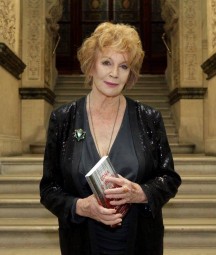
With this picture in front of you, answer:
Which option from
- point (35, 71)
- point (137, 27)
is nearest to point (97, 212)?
point (35, 71)

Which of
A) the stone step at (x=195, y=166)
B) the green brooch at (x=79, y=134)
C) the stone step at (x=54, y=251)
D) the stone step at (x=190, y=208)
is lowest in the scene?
the stone step at (x=54, y=251)

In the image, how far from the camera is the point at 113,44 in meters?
1.40

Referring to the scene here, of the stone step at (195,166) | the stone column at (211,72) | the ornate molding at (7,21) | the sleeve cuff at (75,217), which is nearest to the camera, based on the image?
the sleeve cuff at (75,217)

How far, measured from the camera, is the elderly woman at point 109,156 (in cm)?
139

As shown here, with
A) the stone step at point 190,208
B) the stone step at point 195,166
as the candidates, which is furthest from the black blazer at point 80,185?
the stone step at point 195,166

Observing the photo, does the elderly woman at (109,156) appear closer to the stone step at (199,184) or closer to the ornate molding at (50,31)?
the stone step at (199,184)

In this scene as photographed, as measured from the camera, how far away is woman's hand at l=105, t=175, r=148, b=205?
1256 mm

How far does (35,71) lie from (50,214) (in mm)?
3818

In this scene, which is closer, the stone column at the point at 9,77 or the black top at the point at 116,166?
the black top at the point at 116,166

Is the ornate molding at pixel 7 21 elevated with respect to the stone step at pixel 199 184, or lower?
elevated

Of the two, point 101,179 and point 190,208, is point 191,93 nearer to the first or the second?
point 190,208

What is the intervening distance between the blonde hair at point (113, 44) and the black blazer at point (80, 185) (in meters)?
0.18

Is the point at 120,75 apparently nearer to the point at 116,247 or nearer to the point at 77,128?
the point at 77,128

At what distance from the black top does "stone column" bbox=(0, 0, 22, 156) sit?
3.47 metres
